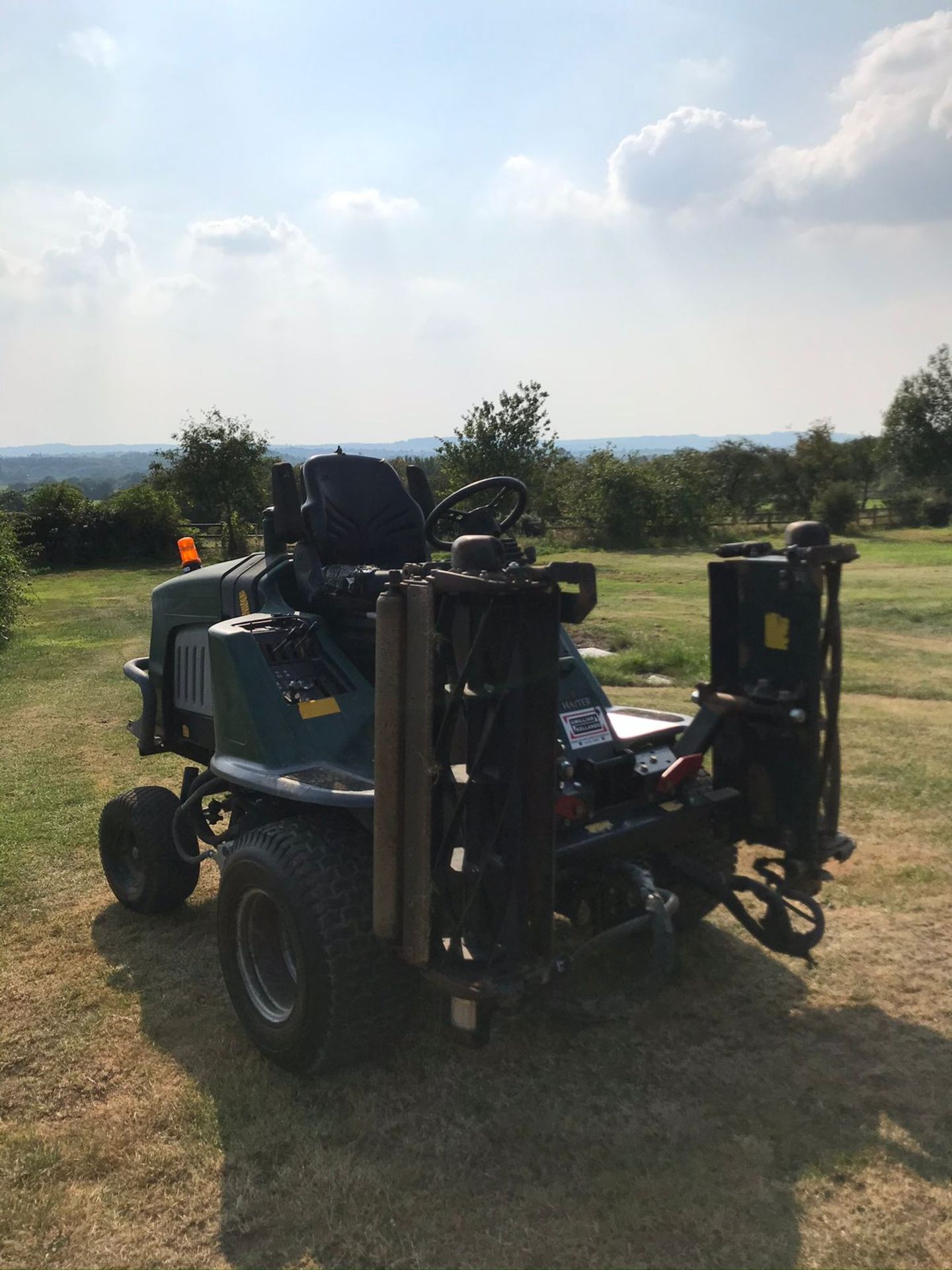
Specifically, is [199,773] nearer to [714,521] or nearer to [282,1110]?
[282,1110]

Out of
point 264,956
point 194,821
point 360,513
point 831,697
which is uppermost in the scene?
point 360,513

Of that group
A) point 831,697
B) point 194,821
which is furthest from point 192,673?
point 831,697

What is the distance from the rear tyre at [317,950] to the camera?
10.4 ft

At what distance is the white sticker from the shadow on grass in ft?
3.41

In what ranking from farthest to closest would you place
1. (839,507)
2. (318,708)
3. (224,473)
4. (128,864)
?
(839,507) → (224,473) → (128,864) → (318,708)

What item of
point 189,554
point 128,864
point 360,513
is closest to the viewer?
point 360,513

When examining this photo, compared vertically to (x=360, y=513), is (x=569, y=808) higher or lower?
lower

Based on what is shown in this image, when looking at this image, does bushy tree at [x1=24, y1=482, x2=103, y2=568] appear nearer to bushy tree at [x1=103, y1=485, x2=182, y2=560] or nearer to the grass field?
bushy tree at [x1=103, y1=485, x2=182, y2=560]

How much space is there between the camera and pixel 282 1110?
10.8 ft

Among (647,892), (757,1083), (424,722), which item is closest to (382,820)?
(424,722)

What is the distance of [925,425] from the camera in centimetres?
4509

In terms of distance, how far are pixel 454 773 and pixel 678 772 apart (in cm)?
103

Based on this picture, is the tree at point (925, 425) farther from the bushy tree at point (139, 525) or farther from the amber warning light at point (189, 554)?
the amber warning light at point (189, 554)

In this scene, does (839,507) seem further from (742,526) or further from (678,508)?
(678,508)
